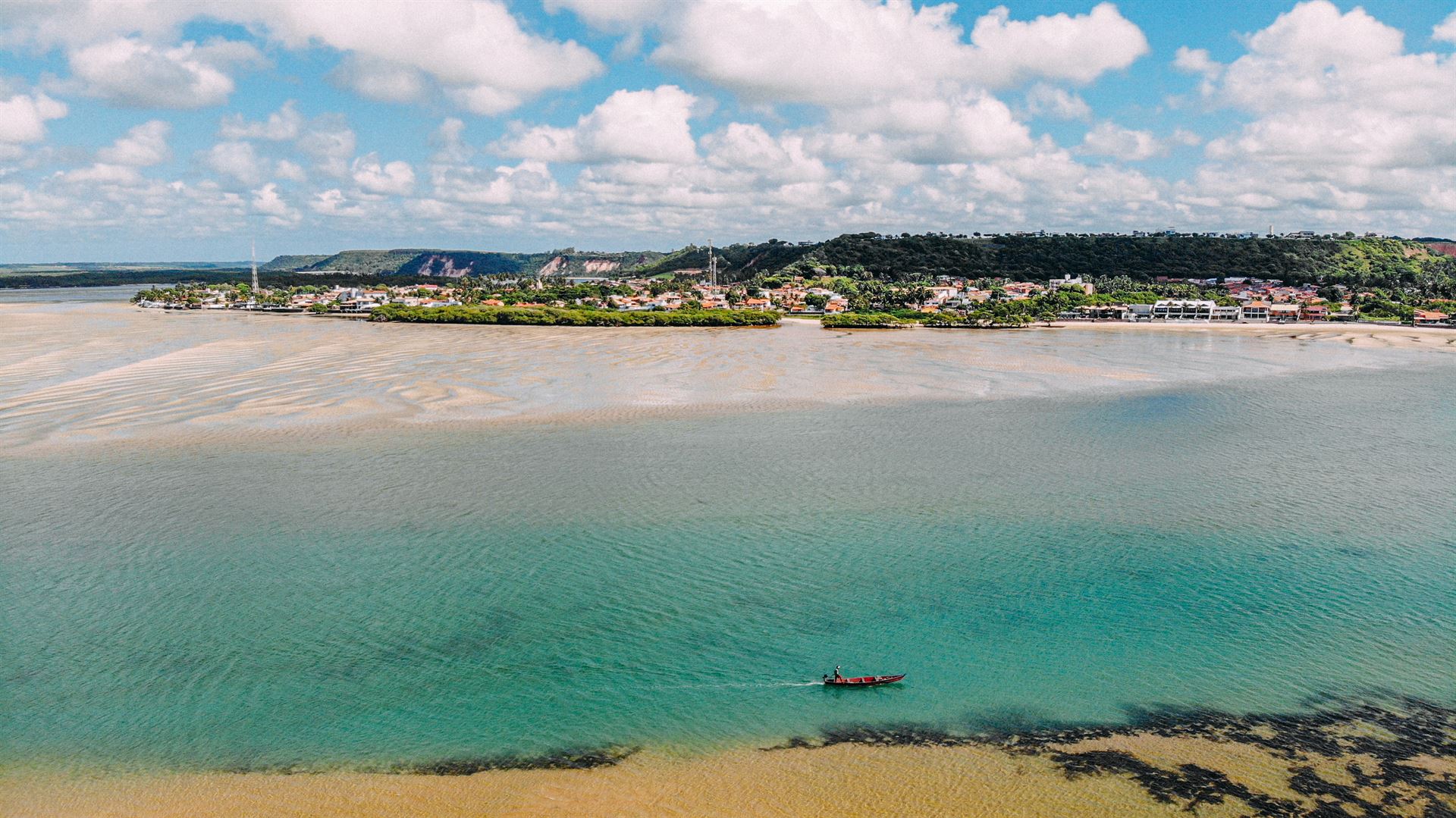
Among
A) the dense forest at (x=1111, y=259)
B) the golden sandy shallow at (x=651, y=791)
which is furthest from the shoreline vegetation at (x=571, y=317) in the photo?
the golden sandy shallow at (x=651, y=791)

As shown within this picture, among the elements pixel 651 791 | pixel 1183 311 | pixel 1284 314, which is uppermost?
pixel 1183 311

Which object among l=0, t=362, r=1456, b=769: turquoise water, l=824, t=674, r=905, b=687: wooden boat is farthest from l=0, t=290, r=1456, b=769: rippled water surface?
l=824, t=674, r=905, b=687: wooden boat

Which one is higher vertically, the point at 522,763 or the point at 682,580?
the point at 682,580

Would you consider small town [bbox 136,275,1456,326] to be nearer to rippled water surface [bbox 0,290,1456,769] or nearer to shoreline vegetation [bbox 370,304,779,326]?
shoreline vegetation [bbox 370,304,779,326]

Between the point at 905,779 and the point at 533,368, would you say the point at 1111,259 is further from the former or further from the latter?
the point at 905,779

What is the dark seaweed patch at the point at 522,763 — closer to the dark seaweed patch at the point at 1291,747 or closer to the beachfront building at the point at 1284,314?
the dark seaweed patch at the point at 1291,747

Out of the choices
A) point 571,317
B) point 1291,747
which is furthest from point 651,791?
point 571,317
